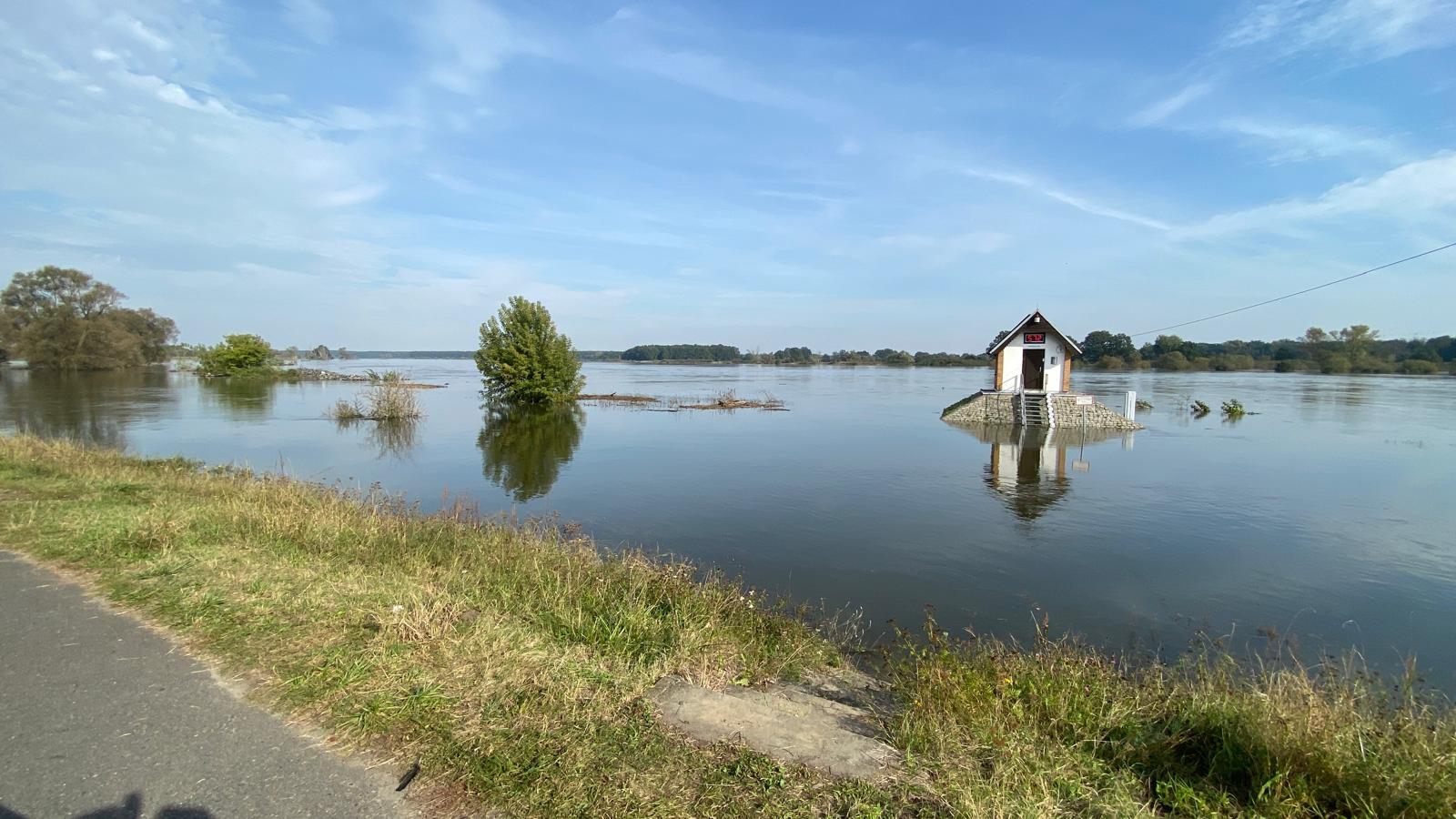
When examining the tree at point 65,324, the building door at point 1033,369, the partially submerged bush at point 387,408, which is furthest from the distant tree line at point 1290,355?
the tree at point 65,324

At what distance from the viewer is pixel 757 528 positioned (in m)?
12.5

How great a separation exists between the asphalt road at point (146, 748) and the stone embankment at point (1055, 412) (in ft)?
100

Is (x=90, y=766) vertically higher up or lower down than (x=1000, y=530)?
higher up

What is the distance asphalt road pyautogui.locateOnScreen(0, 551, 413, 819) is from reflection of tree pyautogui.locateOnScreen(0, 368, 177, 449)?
23.0 m

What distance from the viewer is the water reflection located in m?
15.3

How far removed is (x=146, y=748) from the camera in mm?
3139

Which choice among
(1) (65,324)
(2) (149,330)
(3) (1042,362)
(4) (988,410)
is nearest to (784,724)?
(4) (988,410)

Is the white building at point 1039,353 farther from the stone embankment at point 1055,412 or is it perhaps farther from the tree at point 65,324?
the tree at point 65,324

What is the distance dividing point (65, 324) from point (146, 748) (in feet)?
285

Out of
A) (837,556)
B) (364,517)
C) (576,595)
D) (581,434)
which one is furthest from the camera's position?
(581,434)

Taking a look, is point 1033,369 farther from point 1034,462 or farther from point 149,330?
point 149,330

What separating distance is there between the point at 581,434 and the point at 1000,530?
1943 cm

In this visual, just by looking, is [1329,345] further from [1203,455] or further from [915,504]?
[915,504]

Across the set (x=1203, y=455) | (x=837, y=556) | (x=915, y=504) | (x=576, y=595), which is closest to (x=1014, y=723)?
(x=576, y=595)
